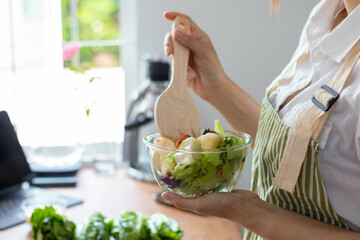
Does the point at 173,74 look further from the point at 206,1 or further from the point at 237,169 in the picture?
the point at 206,1

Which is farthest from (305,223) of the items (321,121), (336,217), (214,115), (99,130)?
(99,130)

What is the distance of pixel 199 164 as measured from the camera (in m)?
0.72

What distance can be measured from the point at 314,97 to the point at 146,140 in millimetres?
303

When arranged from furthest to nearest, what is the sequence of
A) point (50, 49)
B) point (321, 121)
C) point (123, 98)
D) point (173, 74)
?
point (123, 98) → point (50, 49) → point (173, 74) → point (321, 121)

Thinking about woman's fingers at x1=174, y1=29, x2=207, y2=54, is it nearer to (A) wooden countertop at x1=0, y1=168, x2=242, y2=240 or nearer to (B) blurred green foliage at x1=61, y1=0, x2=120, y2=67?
(A) wooden countertop at x1=0, y1=168, x2=242, y2=240

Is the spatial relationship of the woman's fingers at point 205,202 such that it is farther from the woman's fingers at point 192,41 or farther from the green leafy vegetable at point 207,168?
the woman's fingers at point 192,41

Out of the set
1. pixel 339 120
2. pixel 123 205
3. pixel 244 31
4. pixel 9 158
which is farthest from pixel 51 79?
pixel 339 120

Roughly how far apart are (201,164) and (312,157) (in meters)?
0.20

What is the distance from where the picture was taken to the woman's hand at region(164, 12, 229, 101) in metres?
1.03

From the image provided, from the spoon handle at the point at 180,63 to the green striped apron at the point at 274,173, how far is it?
0.18 m

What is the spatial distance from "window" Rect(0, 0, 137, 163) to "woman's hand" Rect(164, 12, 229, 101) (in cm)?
69

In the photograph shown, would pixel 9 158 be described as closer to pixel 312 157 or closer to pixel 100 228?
pixel 100 228

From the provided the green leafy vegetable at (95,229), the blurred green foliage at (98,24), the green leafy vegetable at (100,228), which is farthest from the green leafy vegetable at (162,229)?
the blurred green foliage at (98,24)

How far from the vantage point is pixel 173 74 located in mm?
962
